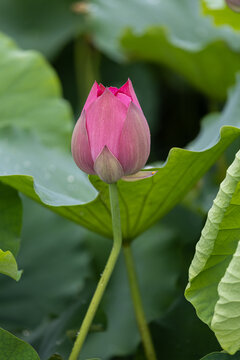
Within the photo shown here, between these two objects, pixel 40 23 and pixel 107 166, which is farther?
pixel 40 23

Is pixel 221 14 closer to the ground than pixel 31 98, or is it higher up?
higher up

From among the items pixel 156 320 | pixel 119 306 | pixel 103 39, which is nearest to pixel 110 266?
pixel 156 320

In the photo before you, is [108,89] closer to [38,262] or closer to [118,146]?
[118,146]

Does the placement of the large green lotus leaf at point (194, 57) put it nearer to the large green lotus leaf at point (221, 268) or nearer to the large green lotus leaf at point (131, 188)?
the large green lotus leaf at point (131, 188)

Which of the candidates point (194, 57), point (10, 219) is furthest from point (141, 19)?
point (10, 219)

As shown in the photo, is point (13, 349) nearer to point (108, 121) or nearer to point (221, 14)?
point (108, 121)

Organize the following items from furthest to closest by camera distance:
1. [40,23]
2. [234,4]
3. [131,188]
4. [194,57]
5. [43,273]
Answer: [40,23] → [194,57] → [43,273] → [234,4] → [131,188]

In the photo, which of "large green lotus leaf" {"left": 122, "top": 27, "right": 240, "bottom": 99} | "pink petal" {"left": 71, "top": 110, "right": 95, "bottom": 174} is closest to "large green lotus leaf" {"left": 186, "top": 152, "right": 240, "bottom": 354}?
"pink petal" {"left": 71, "top": 110, "right": 95, "bottom": 174}
